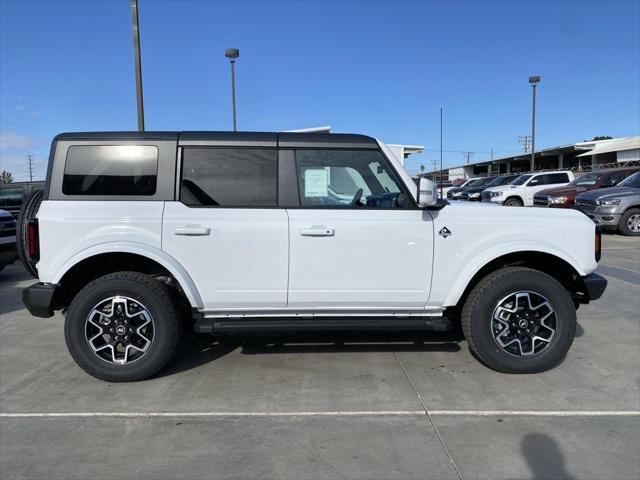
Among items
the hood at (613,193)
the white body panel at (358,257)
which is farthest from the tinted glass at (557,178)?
the white body panel at (358,257)

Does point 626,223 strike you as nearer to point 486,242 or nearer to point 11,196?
point 486,242

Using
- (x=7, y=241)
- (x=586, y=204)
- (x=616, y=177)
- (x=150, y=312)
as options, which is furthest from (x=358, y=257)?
(x=616, y=177)

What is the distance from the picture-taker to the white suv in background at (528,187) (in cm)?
1981

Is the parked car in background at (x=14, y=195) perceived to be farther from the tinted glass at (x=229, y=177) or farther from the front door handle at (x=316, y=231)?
the front door handle at (x=316, y=231)

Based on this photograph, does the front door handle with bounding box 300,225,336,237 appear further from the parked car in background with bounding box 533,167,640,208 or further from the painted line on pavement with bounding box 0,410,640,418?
the parked car in background with bounding box 533,167,640,208

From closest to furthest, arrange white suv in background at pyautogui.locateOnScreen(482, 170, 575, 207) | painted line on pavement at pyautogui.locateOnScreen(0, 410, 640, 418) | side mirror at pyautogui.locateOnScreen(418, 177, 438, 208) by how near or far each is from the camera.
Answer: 1. painted line on pavement at pyautogui.locateOnScreen(0, 410, 640, 418)
2. side mirror at pyautogui.locateOnScreen(418, 177, 438, 208)
3. white suv in background at pyautogui.locateOnScreen(482, 170, 575, 207)

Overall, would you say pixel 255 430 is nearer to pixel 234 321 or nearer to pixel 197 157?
pixel 234 321

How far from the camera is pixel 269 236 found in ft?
12.1

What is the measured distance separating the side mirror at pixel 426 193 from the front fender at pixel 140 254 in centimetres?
190

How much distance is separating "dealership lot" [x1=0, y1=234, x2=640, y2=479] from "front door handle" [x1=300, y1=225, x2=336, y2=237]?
1.17 meters

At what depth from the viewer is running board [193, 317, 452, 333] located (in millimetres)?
3785

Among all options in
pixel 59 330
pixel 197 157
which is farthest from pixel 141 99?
pixel 197 157

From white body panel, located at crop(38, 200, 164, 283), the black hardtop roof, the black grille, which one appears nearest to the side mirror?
the black hardtop roof

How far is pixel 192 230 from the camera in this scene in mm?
3666
